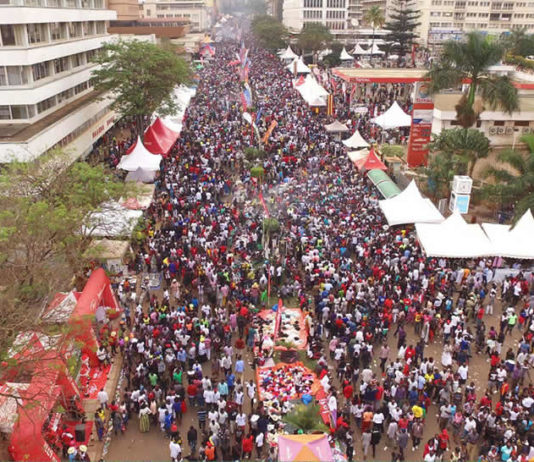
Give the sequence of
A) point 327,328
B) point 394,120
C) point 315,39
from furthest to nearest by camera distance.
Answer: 1. point 315,39
2. point 394,120
3. point 327,328

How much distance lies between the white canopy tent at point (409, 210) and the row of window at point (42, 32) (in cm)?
1742

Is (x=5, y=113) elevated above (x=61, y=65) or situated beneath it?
situated beneath

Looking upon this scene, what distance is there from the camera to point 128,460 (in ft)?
39.4

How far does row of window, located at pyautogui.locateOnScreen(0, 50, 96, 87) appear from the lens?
2405 centimetres

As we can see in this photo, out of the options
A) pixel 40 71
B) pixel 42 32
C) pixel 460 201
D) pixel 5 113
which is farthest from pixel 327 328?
pixel 42 32

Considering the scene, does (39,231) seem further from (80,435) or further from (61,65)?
(61,65)

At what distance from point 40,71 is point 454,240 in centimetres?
2044

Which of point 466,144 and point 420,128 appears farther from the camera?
point 420,128

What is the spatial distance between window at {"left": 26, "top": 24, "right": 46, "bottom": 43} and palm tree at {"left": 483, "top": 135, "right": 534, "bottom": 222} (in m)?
21.2

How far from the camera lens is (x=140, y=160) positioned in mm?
27062

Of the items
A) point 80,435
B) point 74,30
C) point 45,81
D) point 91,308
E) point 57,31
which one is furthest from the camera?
point 74,30

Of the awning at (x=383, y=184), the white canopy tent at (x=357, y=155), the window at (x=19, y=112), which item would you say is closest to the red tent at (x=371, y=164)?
the awning at (x=383, y=184)

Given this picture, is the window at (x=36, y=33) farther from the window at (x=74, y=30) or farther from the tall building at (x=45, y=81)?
the window at (x=74, y=30)

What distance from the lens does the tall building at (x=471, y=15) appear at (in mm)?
92812
